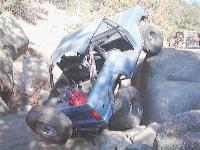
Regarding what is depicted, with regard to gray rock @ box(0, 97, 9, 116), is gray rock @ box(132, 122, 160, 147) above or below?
above

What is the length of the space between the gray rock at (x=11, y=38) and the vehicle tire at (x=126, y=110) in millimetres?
5742

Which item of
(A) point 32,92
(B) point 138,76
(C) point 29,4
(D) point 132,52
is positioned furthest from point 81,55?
(C) point 29,4

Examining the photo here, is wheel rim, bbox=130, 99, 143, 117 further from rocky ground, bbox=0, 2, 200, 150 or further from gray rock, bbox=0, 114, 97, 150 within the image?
gray rock, bbox=0, 114, 97, 150

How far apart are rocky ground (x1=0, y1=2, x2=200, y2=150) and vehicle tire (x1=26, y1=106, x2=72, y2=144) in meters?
0.38

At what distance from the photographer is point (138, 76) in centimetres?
1089

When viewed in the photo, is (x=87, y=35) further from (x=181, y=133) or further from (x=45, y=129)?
(x=181, y=133)

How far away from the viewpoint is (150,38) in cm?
1070

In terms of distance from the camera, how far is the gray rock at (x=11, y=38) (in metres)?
13.0

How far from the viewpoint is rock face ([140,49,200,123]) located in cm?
865

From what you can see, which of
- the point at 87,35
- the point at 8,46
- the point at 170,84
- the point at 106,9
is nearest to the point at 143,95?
the point at 170,84

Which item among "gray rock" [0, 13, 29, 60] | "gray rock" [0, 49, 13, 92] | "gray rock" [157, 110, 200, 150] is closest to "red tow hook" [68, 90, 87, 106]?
"gray rock" [157, 110, 200, 150]

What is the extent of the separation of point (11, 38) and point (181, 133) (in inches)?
357

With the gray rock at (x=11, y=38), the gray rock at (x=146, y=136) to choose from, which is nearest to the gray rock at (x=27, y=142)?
the gray rock at (x=146, y=136)

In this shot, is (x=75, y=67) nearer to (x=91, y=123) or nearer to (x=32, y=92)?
(x=91, y=123)
